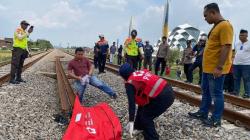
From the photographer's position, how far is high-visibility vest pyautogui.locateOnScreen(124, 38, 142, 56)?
1229 centimetres

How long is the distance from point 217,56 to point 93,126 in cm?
239

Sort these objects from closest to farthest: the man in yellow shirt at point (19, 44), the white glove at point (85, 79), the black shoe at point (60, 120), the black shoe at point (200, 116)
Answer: the black shoe at point (60, 120)
the black shoe at point (200, 116)
the white glove at point (85, 79)
the man in yellow shirt at point (19, 44)

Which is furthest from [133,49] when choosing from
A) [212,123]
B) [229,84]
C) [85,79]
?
[212,123]

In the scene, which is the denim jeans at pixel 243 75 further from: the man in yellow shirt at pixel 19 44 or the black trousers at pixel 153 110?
the man in yellow shirt at pixel 19 44

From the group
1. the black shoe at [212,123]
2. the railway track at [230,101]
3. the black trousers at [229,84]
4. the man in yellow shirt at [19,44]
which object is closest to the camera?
the black shoe at [212,123]

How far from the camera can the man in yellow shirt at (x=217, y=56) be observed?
19.3 feet

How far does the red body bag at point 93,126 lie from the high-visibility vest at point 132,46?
6.73 metres

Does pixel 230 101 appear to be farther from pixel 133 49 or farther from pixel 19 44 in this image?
pixel 19 44

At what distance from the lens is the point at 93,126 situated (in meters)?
5.18

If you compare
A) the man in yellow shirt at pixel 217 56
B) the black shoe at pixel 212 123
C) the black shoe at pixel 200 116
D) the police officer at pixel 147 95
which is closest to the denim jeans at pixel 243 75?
the black shoe at pixel 200 116

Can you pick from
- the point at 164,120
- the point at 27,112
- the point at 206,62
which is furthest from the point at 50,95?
the point at 206,62

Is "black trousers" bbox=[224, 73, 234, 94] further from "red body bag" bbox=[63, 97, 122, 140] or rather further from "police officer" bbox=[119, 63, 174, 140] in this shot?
"red body bag" bbox=[63, 97, 122, 140]

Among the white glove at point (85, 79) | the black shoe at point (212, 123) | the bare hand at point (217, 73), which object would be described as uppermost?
the bare hand at point (217, 73)

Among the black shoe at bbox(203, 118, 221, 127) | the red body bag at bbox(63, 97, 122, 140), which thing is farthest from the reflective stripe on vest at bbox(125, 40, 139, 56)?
the red body bag at bbox(63, 97, 122, 140)
